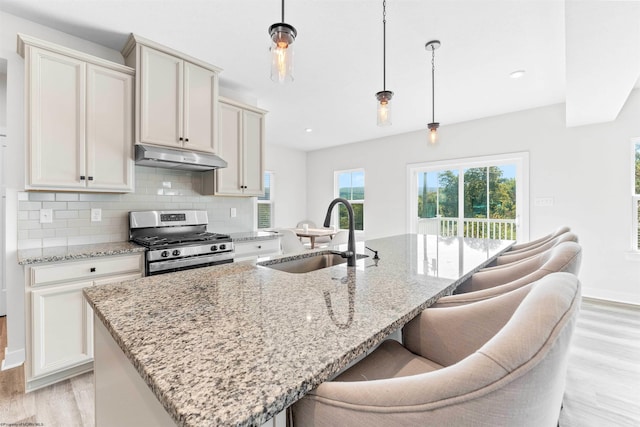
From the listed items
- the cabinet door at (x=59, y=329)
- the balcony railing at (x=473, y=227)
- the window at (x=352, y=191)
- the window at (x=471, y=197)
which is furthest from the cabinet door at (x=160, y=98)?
the balcony railing at (x=473, y=227)

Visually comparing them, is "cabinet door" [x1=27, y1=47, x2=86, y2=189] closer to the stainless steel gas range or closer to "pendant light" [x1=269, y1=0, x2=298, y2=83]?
the stainless steel gas range

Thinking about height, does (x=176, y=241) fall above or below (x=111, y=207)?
below

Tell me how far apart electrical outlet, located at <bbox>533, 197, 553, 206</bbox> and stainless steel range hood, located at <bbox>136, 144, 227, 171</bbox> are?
13.8 ft

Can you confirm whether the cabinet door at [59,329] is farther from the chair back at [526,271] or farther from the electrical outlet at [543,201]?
the electrical outlet at [543,201]

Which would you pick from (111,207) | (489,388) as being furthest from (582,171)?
(111,207)

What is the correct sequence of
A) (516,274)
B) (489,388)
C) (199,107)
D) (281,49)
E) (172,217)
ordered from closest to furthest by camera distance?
(489,388) → (281,49) → (516,274) → (199,107) → (172,217)

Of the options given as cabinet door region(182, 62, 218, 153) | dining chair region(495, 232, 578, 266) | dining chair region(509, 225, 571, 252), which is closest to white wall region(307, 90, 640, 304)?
dining chair region(509, 225, 571, 252)

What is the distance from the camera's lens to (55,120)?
2.11m

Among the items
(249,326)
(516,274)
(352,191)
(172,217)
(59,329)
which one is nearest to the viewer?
(249,326)

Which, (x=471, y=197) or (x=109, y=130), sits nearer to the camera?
(x=109, y=130)

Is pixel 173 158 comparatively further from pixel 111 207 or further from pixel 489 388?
pixel 489 388

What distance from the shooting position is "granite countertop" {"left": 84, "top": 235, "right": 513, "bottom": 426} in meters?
0.49

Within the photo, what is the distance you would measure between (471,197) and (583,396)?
A: 3357 millimetres

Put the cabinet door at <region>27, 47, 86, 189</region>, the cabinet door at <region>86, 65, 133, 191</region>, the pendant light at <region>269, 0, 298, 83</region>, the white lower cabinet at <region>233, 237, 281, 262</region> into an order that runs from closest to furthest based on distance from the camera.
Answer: the pendant light at <region>269, 0, 298, 83</region> < the cabinet door at <region>27, 47, 86, 189</region> < the cabinet door at <region>86, 65, 133, 191</region> < the white lower cabinet at <region>233, 237, 281, 262</region>
